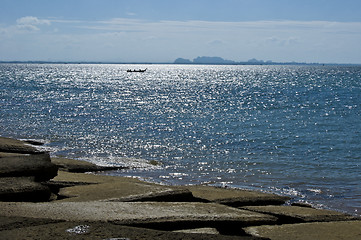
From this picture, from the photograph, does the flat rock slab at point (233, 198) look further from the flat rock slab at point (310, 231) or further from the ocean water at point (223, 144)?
the ocean water at point (223, 144)

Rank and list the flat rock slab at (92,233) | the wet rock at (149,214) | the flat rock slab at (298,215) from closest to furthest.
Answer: the flat rock slab at (92,233)
the wet rock at (149,214)
the flat rock slab at (298,215)

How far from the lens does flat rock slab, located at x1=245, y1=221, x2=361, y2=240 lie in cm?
643

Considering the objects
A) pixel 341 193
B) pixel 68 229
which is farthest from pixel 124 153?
pixel 68 229

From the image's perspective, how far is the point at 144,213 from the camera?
6594mm

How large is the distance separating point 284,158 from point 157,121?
42.8 feet

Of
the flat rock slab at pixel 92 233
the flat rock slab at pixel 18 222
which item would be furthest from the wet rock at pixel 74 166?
the flat rock slab at pixel 92 233

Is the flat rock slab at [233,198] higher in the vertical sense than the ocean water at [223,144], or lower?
higher

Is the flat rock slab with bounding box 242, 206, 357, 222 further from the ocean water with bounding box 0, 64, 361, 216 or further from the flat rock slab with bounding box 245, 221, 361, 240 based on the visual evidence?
the ocean water with bounding box 0, 64, 361, 216

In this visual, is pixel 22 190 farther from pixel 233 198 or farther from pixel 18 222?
pixel 233 198

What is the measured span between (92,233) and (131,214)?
1238 millimetres

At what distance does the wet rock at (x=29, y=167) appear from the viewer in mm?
8742

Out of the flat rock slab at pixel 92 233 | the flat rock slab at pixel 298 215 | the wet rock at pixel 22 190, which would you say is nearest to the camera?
the flat rock slab at pixel 92 233

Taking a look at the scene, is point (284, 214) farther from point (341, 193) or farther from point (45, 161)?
point (341, 193)

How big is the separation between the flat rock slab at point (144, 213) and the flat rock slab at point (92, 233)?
2.00 ft
